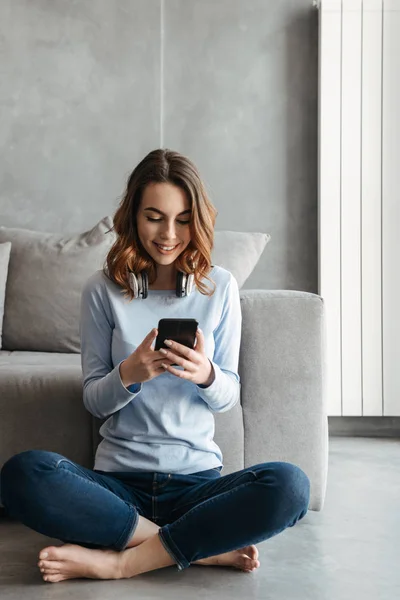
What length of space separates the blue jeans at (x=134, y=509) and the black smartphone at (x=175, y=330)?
1.00ft

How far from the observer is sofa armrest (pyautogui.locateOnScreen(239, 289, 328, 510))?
2125 millimetres

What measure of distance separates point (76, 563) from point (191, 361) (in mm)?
459

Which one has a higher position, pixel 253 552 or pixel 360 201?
pixel 360 201

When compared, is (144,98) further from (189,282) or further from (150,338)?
(150,338)

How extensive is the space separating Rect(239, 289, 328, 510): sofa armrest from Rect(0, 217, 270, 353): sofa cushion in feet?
1.79

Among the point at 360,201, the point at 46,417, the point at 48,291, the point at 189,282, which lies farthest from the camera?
the point at 360,201

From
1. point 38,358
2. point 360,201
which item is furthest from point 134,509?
point 360,201

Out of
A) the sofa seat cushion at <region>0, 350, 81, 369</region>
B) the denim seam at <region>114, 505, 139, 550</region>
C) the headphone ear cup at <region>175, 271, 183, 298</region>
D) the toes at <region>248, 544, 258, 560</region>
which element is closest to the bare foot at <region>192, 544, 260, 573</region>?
the toes at <region>248, 544, 258, 560</region>

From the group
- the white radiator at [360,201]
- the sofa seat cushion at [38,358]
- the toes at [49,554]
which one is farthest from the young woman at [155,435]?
the white radiator at [360,201]

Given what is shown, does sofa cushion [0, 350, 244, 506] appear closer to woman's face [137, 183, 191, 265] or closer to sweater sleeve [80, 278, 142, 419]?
sweater sleeve [80, 278, 142, 419]

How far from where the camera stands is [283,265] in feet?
10.8

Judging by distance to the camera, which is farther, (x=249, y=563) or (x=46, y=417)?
(x=46, y=417)

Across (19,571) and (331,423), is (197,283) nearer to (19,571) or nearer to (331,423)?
(19,571)

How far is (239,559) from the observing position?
1.74 meters
